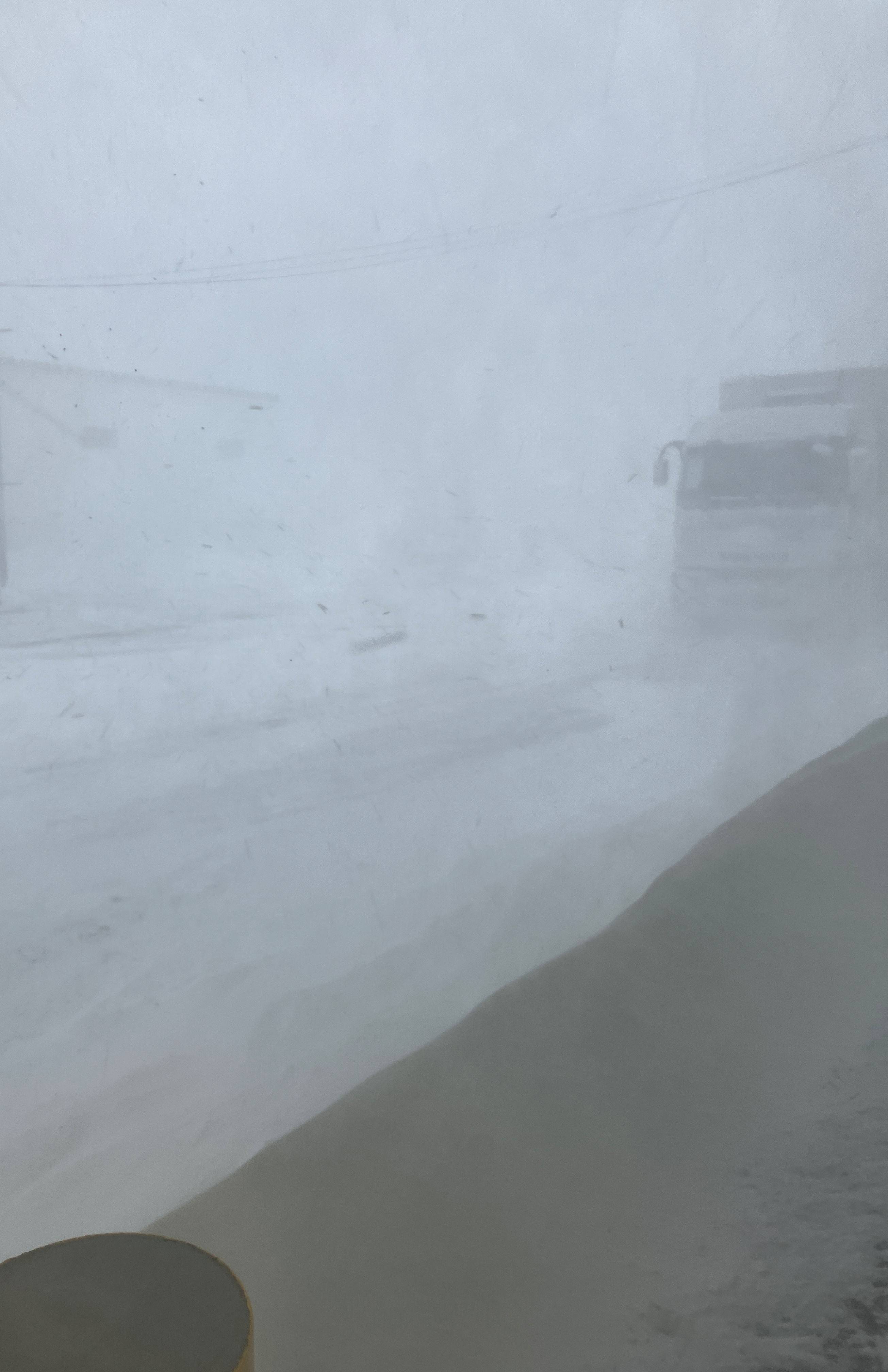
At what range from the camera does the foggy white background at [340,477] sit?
0.92 m

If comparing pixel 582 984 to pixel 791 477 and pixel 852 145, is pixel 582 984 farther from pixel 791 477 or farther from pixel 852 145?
pixel 852 145

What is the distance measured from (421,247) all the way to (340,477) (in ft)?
0.83

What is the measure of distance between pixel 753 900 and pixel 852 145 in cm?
94

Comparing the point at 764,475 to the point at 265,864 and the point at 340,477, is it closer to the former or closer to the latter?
the point at 340,477

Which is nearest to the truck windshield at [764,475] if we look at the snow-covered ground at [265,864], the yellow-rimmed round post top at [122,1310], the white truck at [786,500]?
the white truck at [786,500]

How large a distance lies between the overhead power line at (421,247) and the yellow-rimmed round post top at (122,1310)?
824mm

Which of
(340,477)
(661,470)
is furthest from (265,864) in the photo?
(661,470)

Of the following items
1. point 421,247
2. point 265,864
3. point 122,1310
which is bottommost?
point 122,1310

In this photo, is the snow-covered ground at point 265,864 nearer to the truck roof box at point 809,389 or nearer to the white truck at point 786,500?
the white truck at point 786,500

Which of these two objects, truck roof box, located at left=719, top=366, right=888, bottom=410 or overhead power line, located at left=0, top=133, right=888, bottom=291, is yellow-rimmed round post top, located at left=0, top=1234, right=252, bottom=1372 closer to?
overhead power line, located at left=0, top=133, right=888, bottom=291

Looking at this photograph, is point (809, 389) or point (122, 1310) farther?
point (809, 389)

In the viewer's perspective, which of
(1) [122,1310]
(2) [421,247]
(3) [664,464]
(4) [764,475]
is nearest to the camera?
(1) [122,1310]

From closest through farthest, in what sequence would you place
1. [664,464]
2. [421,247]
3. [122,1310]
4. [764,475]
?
1. [122,1310]
2. [421,247]
3. [664,464]
4. [764,475]

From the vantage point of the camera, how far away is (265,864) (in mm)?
1033
